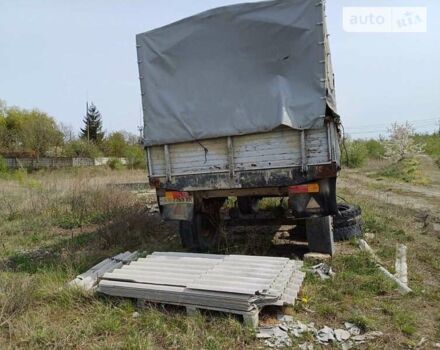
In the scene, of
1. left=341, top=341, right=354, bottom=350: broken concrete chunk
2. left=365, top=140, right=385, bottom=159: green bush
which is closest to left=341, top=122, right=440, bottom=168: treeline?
left=365, top=140, right=385, bottom=159: green bush

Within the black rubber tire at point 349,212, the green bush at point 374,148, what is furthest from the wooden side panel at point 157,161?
the green bush at point 374,148

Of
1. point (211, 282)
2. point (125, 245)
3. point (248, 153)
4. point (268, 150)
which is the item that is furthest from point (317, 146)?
point (125, 245)

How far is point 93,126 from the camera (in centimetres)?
5088

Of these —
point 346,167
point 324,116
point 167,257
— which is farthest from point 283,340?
point 346,167

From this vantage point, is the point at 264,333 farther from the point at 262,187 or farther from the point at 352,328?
the point at 262,187

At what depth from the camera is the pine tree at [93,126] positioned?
49312 millimetres

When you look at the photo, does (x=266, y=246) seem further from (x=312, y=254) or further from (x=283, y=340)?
(x=283, y=340)

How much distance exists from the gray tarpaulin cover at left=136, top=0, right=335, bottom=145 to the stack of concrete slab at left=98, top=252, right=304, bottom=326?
172cm

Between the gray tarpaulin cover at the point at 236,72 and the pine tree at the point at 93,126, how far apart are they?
45.7 m

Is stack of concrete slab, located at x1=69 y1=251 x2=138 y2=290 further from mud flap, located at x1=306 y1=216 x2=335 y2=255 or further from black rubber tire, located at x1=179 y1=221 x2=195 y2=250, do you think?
mud flap, located at x1=306 y1=216 x2=335 y2=255

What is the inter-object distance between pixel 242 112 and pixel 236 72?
60cm

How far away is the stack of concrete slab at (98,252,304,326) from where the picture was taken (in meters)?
3.26

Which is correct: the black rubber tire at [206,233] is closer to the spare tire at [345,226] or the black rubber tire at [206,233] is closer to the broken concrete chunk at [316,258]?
the broken concrete chunk at [316,258]

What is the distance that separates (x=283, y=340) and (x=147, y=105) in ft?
12.7
